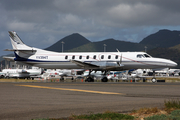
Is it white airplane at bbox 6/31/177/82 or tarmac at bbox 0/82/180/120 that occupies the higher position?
white airplane at bbox 6/31/177/82

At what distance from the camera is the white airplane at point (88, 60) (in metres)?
37.7

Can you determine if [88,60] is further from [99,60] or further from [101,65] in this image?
[101,65]

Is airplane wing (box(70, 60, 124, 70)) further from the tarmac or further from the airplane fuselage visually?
the tarmac

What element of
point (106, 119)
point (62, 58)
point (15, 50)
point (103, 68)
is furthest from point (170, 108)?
point (15, 50)

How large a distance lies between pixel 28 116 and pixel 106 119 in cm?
273

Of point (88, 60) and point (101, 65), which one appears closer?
point (101, 65)

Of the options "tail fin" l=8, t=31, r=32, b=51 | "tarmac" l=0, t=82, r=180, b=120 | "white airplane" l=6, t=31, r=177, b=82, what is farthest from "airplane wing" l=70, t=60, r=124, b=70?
"tarmac" l=0, t=82, r=180, b=120

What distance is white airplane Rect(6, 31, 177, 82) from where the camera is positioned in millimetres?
37719

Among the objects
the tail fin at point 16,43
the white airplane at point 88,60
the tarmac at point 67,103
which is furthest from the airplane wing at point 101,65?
the tarmac at point 67,103

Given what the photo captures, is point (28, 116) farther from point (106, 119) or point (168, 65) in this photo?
point (168, 65)

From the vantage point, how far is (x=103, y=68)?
37781 mm

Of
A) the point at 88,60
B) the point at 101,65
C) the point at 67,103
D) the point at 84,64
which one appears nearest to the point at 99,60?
the point at 101,65

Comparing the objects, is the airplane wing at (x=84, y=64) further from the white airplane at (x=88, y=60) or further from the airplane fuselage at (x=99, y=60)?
the airplane fuselage at (x=99, y=60)

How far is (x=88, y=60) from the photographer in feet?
130
